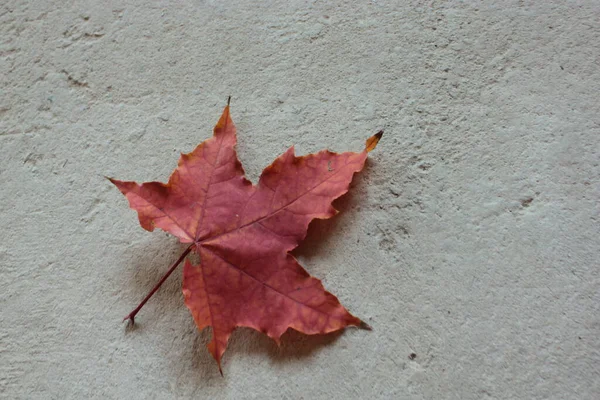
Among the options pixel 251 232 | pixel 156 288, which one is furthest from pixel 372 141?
pixel 156 288

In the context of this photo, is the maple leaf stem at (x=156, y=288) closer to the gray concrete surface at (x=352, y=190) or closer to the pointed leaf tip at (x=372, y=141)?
the gray concrete surface at (x=352, y=190)

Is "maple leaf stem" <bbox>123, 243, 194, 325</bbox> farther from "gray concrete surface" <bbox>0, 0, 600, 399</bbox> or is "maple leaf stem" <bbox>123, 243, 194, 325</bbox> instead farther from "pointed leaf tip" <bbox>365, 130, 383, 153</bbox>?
"pointed leaf tip" <bbox>365, 130, 383, 153</bbox>

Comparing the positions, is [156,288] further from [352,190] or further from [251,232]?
[352,190]

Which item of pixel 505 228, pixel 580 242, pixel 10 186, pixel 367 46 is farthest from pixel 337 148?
pixel 10 186

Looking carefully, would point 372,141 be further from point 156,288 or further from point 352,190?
point 156,288

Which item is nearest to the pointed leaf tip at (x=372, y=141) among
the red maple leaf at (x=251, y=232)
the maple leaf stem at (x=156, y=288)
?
the red maple leaf at (x=251, y=232)

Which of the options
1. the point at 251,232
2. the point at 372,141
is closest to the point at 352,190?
the point at 372,141

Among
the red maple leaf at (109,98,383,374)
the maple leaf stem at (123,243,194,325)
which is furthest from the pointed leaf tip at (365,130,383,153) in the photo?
the maple leaf stem at (123,243,194,325)
